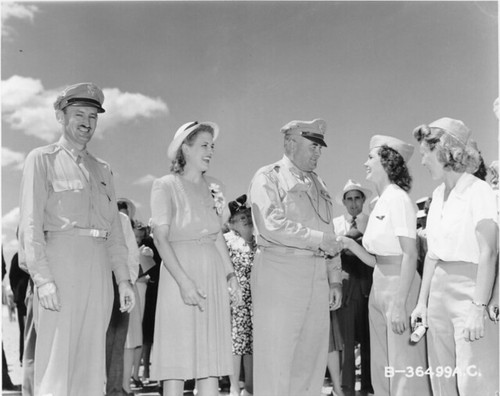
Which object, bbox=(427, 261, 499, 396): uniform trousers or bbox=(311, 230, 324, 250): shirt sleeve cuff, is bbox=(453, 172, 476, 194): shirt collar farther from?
bbox=(311, 230, 324, 250): shirt sleeve cuff

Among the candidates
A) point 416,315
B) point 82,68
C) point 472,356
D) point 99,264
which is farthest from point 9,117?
point 472,356

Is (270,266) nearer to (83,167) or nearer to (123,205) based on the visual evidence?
(83,167)

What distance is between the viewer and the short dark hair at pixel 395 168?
4930 millimetres

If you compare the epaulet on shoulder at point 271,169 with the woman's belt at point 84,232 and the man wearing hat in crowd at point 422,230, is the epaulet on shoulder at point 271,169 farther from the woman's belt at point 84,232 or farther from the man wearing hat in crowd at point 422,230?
the woman's belt at point 84,232

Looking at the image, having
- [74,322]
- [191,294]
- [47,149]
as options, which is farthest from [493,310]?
[47,149]

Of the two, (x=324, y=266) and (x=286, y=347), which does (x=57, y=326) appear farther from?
(x=324, y=266)

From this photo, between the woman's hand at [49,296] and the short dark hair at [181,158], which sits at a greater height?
the short dark hair at [181,158]

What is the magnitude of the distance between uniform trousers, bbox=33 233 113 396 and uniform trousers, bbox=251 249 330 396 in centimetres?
118

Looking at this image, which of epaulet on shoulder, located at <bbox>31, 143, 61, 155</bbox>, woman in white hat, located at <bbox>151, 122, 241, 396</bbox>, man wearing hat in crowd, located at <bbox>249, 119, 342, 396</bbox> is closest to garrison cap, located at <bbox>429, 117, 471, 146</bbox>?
man wearing hat in crowd, located at <bbox>249, 119, 342, 396</bbox>

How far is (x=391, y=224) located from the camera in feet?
15.4

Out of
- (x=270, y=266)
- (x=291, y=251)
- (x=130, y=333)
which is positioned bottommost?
(x=130, y=333)

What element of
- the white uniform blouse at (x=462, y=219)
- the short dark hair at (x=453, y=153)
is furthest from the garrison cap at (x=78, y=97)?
the white uniform blouse at (x=462, y=219)

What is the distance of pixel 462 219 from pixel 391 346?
1.17m

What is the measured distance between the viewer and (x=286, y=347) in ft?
15.1
